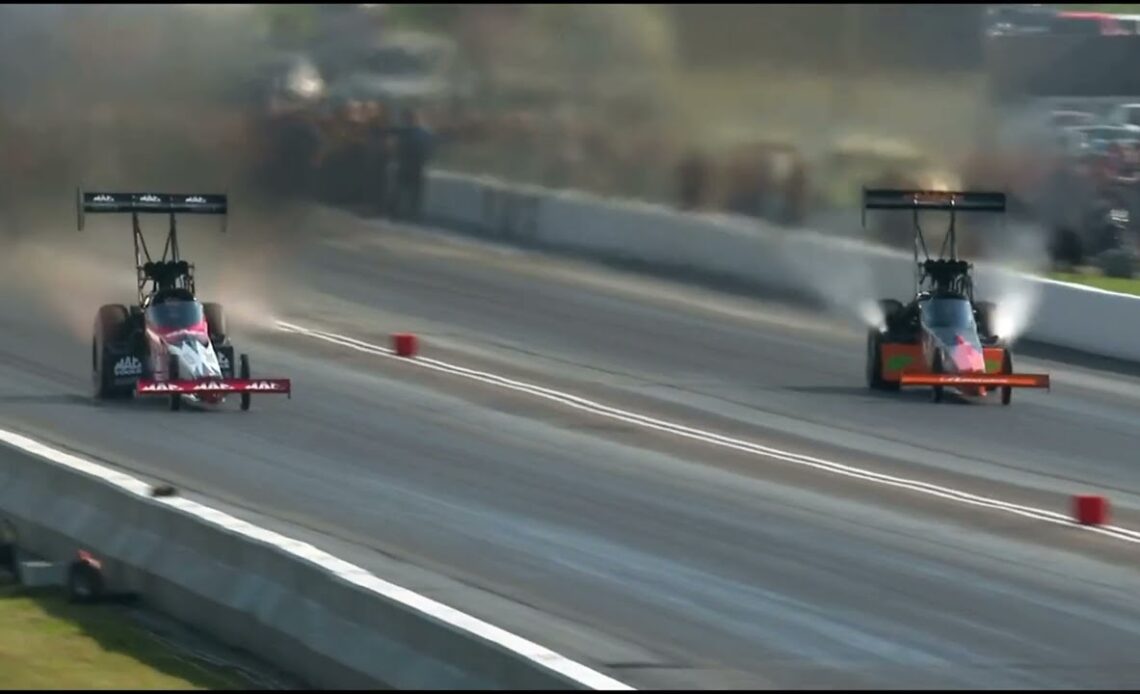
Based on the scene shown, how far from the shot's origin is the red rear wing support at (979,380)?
73.1 feet

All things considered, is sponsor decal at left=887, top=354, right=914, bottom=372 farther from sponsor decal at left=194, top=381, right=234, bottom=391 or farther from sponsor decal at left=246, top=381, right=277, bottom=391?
sponsor decal at left=194, top=381, right=234, bottom=391

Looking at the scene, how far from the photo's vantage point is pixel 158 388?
66.3 ft

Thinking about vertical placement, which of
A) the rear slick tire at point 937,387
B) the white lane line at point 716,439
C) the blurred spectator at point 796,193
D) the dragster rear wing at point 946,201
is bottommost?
the white lane line at point 716,439

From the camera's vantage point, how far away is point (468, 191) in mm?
38500

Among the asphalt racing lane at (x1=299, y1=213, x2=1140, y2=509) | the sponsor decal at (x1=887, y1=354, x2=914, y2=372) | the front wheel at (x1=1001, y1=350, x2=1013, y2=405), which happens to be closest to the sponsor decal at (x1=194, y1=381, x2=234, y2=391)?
the asphalt racing lane at (x1=299, y1=213, x2=1140, y2=509)

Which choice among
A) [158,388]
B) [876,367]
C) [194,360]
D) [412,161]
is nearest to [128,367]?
[194,360]

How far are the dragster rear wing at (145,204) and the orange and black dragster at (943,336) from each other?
634cm

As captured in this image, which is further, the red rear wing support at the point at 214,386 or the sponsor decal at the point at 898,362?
the sponsor decal at the point at 898,362

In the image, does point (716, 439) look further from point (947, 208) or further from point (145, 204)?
point (145, 204)

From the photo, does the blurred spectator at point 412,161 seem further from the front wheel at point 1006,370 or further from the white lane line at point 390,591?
the white lane line at point 390,591

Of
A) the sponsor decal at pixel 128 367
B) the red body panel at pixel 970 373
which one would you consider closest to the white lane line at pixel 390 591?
the sponsor decal at pixel 128 367

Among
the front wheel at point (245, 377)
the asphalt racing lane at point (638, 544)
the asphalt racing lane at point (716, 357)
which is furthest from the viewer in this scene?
the front wheel at point (245, 377)

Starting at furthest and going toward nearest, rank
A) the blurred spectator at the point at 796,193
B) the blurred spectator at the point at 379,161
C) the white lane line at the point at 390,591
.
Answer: the blurred spectator at the point at 379,161, the blurred spectator at the point at 796,193, the white lane line at the point at 390,591

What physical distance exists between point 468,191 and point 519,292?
730 centimetres
